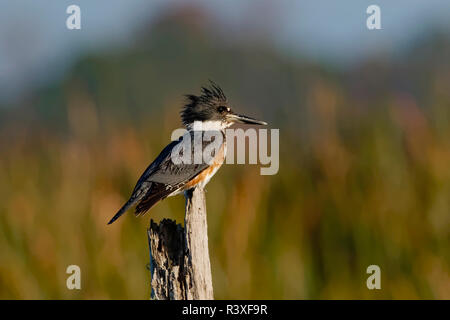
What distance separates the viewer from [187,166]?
5.74 metres

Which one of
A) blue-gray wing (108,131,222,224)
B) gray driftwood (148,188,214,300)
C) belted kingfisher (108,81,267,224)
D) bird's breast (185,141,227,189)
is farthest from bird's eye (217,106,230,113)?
gray driftwood (148,188,214,300)

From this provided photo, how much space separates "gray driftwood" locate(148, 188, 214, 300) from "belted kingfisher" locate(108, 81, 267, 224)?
73 centimetres

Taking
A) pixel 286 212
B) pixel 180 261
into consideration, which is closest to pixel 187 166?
pixel 180 261

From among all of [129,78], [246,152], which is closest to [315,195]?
[246,152]

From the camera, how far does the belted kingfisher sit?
5.55 m

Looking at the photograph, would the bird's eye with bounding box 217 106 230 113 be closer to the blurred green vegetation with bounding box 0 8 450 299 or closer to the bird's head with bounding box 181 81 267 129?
the bird's head with bounding box 181 81 267 129

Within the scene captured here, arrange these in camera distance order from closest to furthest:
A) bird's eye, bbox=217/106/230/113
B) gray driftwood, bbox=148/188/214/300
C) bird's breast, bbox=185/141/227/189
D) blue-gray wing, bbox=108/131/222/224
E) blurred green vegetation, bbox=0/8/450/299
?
gray driftwood, bbox=148/188/214/300 → blue-gray wing, bbox=108/131/222/224 → bird's breast, bbox=185/141/227/189 → blurred green vegetation, bbox=0/8/450/299 → bird's eye, bbox=217/106/230/113

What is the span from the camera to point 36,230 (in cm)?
700

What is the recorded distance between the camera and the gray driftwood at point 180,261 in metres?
4.51

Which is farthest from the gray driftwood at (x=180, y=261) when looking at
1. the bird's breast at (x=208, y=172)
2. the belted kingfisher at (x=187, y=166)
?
the bird's breast at (x=208, y=172)

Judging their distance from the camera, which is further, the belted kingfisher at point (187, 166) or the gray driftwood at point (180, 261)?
the belted kingfisher at point (187, 166)

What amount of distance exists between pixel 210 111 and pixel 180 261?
2108 mm

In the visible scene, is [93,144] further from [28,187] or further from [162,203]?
[162,203]

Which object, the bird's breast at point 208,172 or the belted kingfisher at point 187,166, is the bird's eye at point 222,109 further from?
the bird's breast at point 208,172
